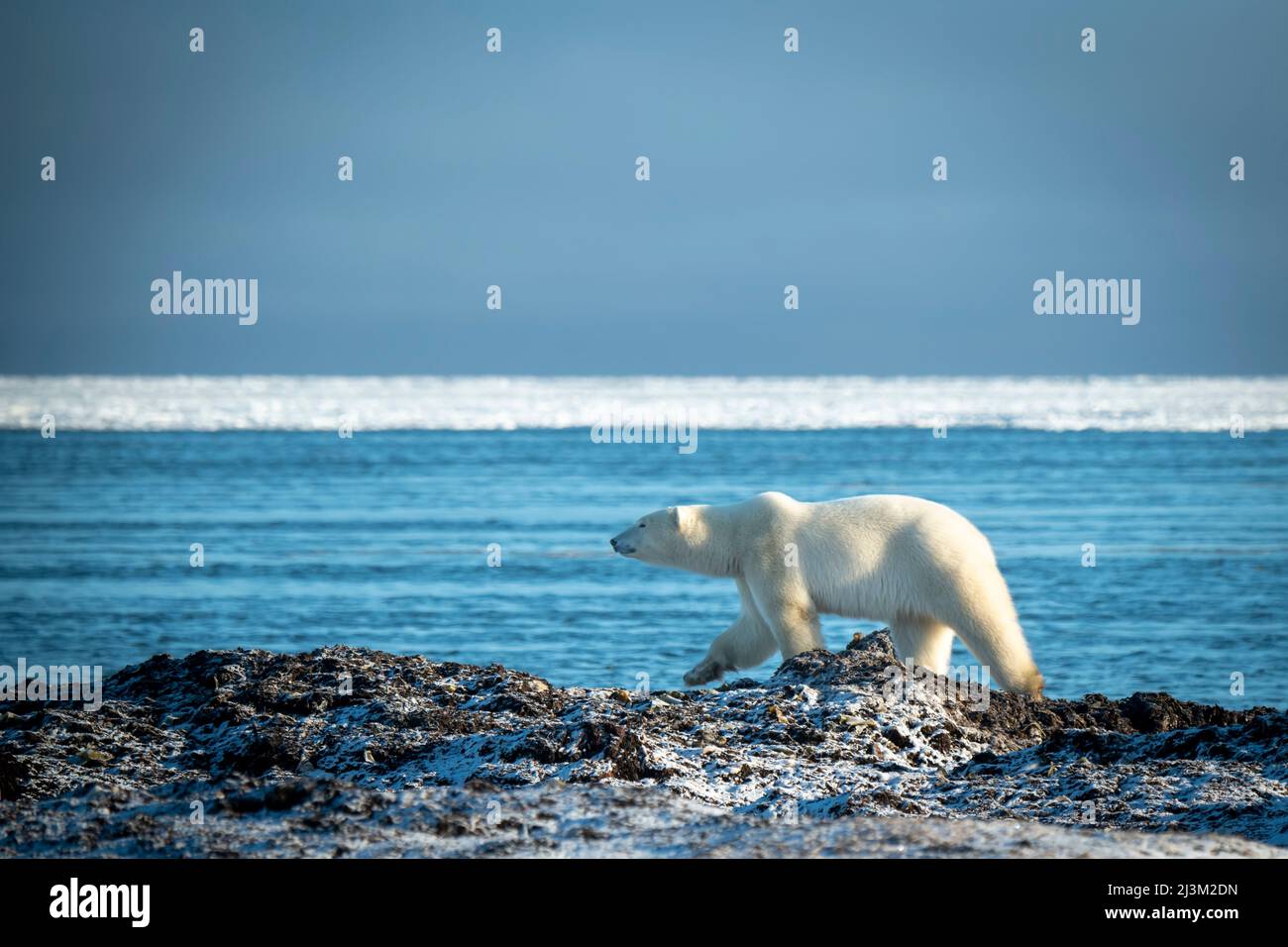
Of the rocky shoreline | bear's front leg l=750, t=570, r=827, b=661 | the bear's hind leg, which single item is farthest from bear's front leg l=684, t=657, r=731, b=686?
the rocky shoreline

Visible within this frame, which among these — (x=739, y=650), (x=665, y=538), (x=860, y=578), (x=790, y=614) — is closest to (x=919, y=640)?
(x=860, y=578)

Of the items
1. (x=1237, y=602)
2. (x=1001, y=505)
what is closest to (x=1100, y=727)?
(x=1237, y=602)

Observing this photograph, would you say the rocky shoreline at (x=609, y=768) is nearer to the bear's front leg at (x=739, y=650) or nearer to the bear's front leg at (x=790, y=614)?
the bear's front leg at (x=790, y=614)

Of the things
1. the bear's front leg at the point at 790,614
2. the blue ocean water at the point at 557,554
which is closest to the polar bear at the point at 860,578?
the bear's front leg at the point at 790,614

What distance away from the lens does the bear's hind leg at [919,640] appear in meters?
9.12

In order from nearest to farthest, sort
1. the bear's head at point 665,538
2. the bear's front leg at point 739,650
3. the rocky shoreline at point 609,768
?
the rocky shoreline at point 609,768 → the bear's front leg at point 739,650 → the bear's head at point 665,538

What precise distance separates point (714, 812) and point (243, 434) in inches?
1711

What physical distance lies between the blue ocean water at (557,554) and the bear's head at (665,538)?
0.93 m

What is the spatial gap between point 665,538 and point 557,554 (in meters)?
8.11

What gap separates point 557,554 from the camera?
18.0 m

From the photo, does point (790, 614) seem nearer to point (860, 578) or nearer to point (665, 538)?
point (860, 578)

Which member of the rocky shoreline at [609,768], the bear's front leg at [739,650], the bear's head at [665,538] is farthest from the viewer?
the bear's head at [665,538]

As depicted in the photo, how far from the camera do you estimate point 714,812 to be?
5.05 m
